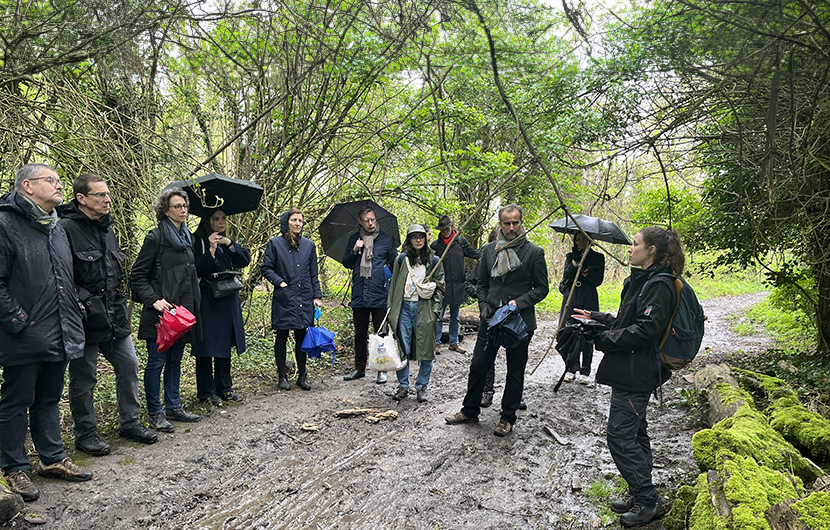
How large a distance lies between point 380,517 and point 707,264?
22.2 feet

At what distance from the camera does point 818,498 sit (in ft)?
7.42

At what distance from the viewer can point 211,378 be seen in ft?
17.4

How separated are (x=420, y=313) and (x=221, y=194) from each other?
2497 mm

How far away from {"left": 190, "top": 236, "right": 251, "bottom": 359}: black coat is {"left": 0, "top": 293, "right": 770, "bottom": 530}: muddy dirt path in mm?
679

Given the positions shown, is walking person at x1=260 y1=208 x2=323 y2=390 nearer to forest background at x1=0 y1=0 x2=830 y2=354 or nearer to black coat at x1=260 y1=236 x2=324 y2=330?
black coat at x1=260 y1=236 x2=324 y2=330

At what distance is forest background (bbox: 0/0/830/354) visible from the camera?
13.1 ft

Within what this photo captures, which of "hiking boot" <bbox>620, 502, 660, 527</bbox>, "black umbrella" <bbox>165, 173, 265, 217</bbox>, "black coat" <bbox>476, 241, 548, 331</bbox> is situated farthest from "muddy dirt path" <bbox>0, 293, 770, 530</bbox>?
"black umbrella" <bbox>165, 173, 265, 217</bbox>

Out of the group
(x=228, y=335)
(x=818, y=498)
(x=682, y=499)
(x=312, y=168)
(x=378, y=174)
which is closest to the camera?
(x=818, y=498)

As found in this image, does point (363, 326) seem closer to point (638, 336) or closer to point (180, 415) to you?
point (180, 415)

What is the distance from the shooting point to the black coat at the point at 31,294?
307cm

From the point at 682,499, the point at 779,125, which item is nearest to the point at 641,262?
the point at 682,499

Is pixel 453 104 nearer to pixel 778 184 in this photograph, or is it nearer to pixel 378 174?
pixel 378 174

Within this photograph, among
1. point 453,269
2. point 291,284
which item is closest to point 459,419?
point 291,284

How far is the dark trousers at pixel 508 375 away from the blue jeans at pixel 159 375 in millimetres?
2769
